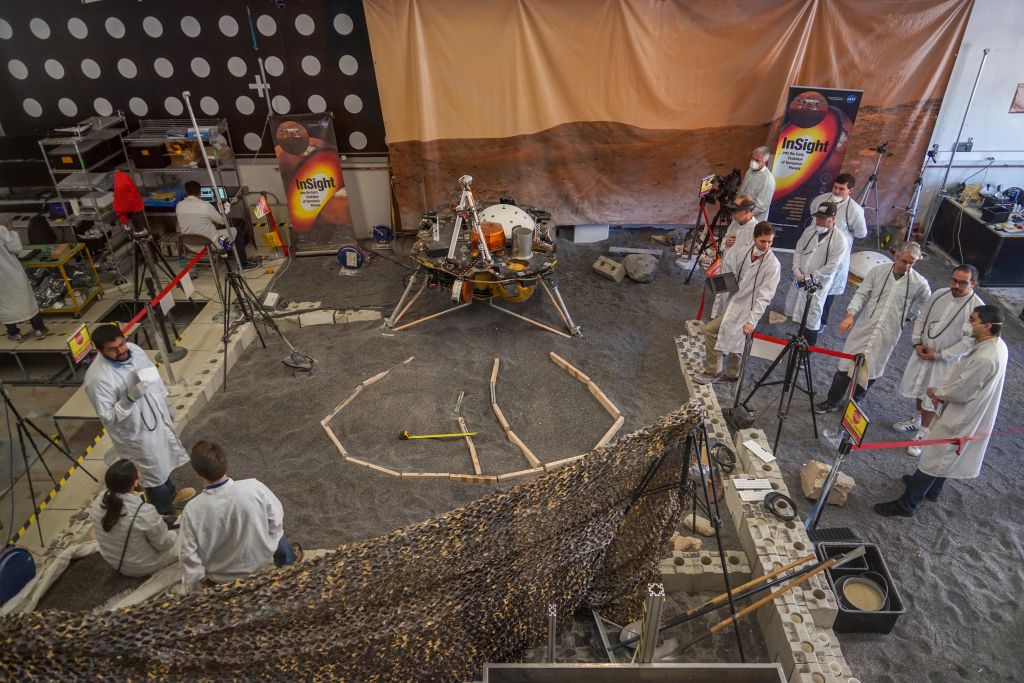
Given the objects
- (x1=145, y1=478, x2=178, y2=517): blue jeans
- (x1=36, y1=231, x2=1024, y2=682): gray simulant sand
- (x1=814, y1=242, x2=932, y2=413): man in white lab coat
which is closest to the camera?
(x1=36, y1=231, x2=1024, y2=682): gray simulant sand

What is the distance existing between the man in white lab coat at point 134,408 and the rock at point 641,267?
17.8 ft

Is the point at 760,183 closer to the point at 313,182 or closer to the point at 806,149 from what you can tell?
the point at 806,149

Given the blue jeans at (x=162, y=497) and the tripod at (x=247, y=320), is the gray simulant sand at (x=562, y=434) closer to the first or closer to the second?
the tripod at (x=247, y=320)

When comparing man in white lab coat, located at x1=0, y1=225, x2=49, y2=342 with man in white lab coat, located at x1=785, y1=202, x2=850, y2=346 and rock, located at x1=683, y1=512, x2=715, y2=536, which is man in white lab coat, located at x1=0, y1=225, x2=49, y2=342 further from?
man in white lab coat, located at x1=785, y1=202, x2=850, y2=346

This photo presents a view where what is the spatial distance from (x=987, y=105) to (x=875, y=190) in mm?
1637

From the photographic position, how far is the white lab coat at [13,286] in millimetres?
6898

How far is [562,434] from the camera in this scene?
230 inches

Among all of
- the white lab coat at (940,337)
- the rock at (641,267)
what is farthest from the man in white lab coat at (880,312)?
the rock at (641,267)

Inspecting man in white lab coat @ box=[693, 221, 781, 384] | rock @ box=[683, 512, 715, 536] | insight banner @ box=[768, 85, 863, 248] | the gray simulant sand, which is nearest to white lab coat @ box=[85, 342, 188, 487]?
the gray simulant sand

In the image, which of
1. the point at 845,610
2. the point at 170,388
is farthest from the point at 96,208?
the point at 845,610

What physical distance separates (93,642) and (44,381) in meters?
6.27

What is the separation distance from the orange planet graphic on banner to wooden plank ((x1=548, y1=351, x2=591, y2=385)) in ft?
13.2

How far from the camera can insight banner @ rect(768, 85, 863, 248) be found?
7918 millimetres

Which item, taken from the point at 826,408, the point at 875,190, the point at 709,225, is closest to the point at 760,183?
the point at 709,225
